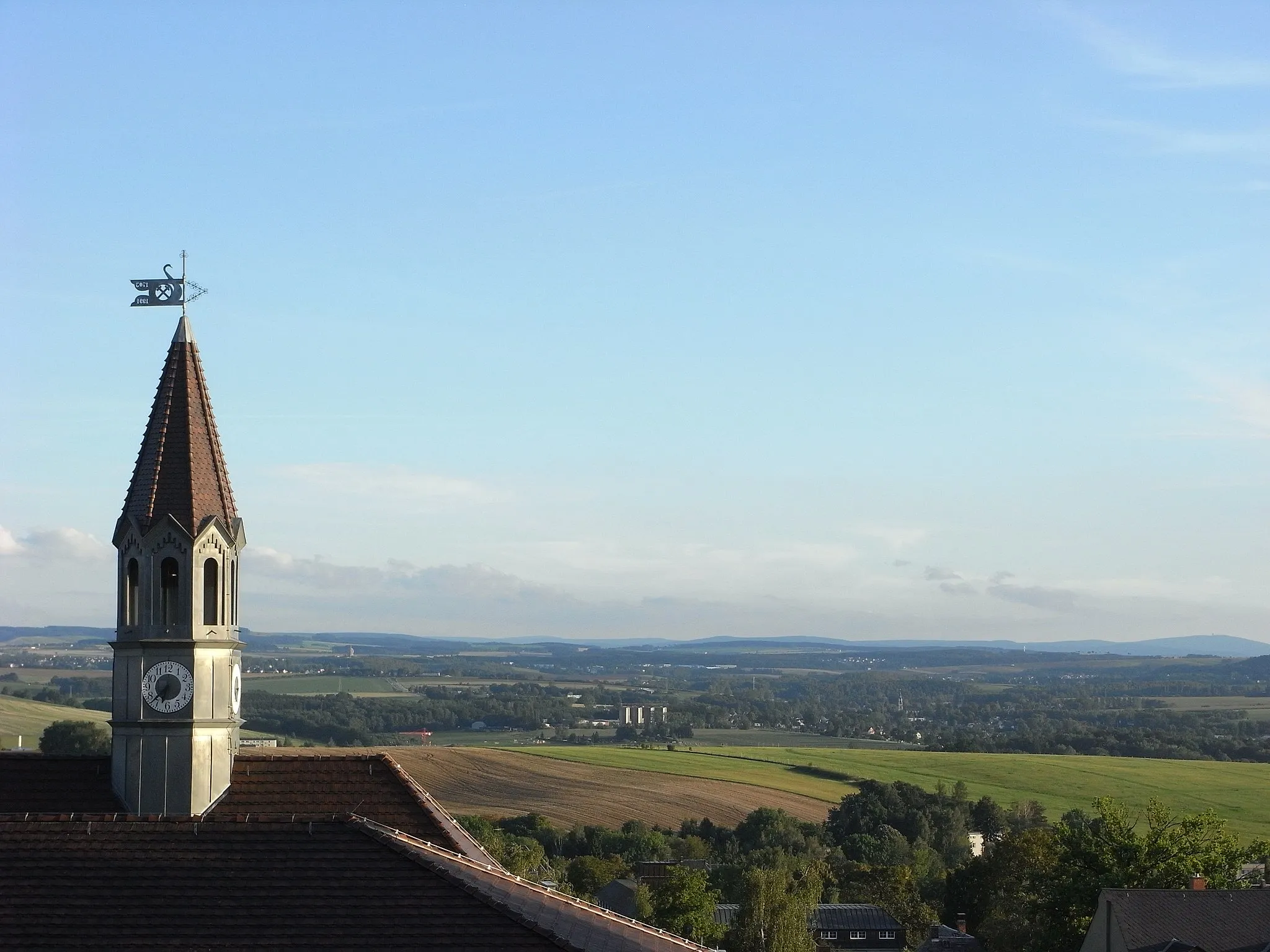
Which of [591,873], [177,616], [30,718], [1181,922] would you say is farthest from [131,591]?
[30,718]

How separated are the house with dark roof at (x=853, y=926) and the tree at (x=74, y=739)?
50209 mm

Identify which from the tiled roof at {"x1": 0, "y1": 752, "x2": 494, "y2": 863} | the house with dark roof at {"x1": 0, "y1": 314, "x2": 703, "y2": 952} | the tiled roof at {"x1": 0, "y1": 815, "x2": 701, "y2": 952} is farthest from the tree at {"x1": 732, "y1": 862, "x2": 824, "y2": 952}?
the tiled roof at {"x1": 0, "y1": 815, "x2": 701, "y2": 952}

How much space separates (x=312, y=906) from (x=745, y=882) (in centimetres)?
7404

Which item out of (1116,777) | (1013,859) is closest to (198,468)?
(1013,859)

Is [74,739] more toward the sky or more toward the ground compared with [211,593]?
more toward the ground

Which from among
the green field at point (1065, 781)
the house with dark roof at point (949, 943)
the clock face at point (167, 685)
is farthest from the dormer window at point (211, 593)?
the green field at point (1065, 781)

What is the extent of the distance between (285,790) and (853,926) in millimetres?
77285

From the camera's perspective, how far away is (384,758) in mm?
39719

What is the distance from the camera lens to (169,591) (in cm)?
4006

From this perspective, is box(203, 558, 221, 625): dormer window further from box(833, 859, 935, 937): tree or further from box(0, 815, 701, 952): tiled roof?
box(833, 859, 935, 937): tree

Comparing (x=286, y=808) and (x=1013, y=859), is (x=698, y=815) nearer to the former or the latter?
(x=1013, y=859)

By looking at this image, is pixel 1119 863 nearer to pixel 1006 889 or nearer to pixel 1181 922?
pixel 1181 922

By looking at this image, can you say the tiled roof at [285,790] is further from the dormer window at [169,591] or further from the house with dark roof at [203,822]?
the dormer window at [169,591]

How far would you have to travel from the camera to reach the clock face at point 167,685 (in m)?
39.2
